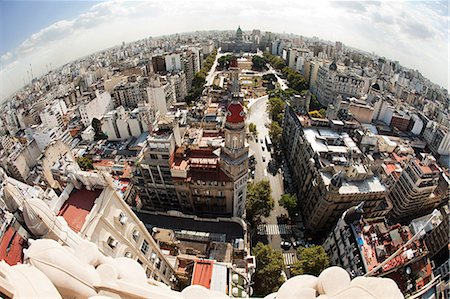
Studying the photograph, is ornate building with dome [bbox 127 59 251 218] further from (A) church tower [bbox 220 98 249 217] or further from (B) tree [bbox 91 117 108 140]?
(B) tree [bbox 91 117 108 140]

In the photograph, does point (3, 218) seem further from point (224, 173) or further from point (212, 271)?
point (224, 173)

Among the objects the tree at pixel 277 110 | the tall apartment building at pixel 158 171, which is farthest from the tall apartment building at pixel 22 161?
the tree at pixel 277 110

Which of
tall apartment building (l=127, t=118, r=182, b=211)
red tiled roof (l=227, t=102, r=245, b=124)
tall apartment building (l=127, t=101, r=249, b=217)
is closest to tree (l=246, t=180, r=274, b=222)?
tall apartment building (l=127, t=101, r=249, b=217)

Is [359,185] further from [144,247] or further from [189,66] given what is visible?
[189,66]

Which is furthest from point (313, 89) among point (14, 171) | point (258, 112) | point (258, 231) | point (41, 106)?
point (41, 106)

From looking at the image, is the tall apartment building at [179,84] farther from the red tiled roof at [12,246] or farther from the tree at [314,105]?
the red tiled roof at [12,246]

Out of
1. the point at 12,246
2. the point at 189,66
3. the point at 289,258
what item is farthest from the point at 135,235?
the point at 189,66

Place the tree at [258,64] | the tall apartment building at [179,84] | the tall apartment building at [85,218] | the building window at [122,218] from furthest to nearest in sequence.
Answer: the tree at [258,64] → the tall apartment building at [179,84] → the building window at [122,218] → the tall apartment building at [85,218]
